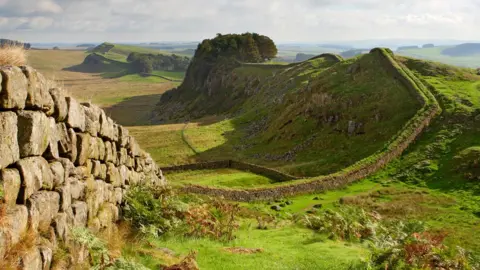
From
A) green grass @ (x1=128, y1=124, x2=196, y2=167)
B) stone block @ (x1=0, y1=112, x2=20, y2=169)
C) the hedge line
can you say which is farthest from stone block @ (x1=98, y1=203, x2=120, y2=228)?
green grass @ (x1=128, y1=124, x2=196, y2=167)

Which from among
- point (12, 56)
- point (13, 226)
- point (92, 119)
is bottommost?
point (13, 226)

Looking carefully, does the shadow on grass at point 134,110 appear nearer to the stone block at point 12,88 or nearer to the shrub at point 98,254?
the shrub at point 98,254

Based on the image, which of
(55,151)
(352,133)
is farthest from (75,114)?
(352,133)

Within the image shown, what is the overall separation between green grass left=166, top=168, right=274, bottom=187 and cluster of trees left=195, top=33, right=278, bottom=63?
300 ft

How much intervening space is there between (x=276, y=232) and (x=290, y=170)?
25.8m

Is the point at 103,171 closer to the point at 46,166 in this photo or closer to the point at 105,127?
the point at 105,127

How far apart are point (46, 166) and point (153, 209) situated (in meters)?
7.12

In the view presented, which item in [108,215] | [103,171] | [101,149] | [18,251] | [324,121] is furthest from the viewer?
[324,121]

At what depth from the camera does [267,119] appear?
75438 millimetres

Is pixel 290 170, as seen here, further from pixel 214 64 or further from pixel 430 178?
pixel 214 64

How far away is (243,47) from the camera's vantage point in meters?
137

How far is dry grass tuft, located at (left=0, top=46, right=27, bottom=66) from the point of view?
10195 mm

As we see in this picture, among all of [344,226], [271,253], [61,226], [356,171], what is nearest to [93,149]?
[61,226]

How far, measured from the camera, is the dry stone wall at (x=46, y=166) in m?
8.96
